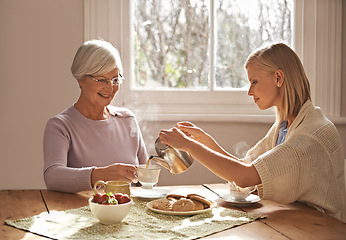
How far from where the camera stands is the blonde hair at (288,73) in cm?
187

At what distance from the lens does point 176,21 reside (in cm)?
297

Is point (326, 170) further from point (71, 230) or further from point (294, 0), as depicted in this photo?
point (294, 0)

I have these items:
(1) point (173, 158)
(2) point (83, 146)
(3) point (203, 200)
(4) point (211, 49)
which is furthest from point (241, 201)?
(4) point (211, 49)

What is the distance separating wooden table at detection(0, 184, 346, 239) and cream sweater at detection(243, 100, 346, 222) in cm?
5

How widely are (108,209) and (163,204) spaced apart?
0.27 metres

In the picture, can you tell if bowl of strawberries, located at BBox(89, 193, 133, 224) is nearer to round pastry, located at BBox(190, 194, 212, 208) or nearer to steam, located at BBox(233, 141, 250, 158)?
round pastry, located at BBox(190, 194, 212, 208)

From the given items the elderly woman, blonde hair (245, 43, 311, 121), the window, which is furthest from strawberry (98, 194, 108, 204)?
Result: the window

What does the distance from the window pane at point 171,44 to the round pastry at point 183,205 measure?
1.50 meters

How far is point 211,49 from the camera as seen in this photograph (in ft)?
9.71

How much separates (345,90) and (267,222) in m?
1.72

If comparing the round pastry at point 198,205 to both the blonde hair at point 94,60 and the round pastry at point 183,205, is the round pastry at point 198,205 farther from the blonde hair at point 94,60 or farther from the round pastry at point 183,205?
the blonde hair at point 94,60

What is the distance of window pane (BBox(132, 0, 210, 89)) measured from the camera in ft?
9.68

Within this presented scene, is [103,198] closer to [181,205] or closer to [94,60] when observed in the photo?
[181,205]

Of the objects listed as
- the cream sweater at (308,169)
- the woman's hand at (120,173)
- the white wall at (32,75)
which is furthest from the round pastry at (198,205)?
the white wall at (32,75)
